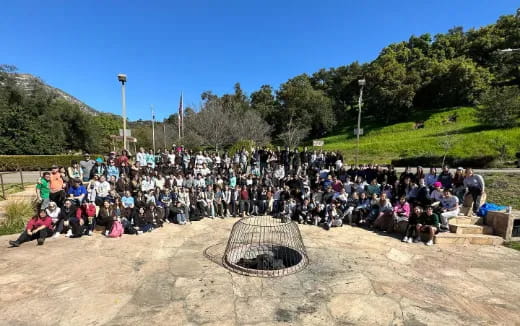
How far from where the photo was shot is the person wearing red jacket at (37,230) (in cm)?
698

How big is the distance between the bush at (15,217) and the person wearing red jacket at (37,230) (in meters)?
1.56

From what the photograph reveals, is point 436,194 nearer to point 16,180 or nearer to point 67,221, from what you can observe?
point 67,221

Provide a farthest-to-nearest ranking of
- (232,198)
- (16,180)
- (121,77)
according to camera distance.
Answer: (16,180) < (121,77) < (232,198)

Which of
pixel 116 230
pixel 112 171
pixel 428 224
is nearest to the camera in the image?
pixel 428 224

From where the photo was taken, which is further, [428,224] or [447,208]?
[447,208]

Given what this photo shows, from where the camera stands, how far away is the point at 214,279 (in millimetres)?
5355

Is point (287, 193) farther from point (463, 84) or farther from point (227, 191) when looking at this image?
point (463, 84)

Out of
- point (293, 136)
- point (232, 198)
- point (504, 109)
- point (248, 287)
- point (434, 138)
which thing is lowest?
point (248, 287)

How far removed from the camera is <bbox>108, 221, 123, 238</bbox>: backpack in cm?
781

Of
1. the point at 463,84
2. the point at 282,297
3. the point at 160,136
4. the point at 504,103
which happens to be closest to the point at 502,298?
the point at 282,297

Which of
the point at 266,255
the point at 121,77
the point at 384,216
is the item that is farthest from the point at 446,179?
the point at 121,77

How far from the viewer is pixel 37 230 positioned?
23.3 ft

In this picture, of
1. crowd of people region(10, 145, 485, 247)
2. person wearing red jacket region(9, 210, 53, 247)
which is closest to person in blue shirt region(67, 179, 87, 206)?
crowd of people region(10, 145, 485, 247)

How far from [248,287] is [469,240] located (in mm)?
6798
